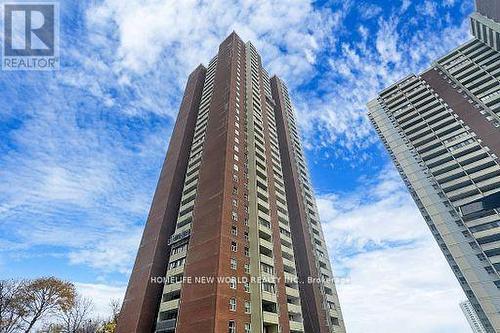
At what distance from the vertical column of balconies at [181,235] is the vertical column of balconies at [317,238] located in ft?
74.8

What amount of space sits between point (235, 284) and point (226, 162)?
19.0m

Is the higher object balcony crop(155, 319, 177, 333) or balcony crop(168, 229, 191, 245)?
balcony crop(168, 229, 191, 245)

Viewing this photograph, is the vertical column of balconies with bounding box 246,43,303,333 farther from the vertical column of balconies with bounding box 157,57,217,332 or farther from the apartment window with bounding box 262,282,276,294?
the vertical column of balconies with bounding box 157,57,217,332

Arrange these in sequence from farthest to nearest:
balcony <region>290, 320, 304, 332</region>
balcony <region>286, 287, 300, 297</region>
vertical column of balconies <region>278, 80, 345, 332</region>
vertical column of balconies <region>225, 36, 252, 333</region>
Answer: vertical column of balconies <region>278, 80, 345, 332</region> < balcony <region>286, 287, 300, 297</region> < balcony <region>290, 320, 304, 332</region> < vertical column of balconies <region>225, 36, 252, 333</region>

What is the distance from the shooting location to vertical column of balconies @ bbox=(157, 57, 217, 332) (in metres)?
39.1

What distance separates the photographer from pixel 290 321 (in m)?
38.6

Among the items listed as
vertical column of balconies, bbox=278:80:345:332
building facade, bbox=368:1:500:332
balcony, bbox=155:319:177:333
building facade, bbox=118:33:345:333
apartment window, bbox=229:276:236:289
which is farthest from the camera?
building facade, bbox=368:1:500:332

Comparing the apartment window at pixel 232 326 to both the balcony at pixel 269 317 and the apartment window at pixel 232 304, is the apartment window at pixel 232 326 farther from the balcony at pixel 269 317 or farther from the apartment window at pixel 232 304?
the balcony at pixel 269 317

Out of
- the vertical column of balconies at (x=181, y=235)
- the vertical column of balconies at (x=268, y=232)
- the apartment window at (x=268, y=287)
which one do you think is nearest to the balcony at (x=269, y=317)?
the vertical column of balconies at (x=268, y=232)

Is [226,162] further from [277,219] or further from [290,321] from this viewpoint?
[290,321]

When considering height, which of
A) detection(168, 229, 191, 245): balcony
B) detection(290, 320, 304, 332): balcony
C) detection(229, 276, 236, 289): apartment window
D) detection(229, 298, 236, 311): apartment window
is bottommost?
detection(290, 320, 304, 332): balcony

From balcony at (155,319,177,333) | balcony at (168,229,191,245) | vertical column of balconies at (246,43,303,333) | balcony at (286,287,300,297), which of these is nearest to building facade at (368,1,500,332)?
balcony at (286,287,300,297)

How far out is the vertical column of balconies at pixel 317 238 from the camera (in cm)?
4878

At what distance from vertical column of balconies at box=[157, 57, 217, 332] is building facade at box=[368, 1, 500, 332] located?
47528 millimetres
